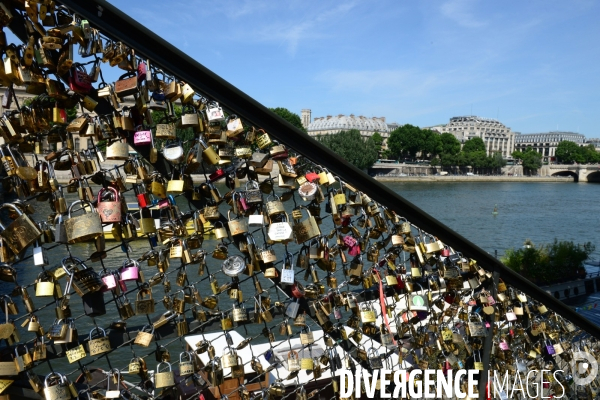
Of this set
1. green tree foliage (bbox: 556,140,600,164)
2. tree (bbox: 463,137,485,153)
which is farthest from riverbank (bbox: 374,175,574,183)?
green tree foliage (bbox: 556,140,600,164)

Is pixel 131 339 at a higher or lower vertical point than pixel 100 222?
lower

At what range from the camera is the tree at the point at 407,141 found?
6956 centimetres

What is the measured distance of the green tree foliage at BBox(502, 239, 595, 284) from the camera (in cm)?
1184

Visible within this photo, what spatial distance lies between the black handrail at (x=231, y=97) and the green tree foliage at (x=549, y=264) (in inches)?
447

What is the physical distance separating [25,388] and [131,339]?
25 cm

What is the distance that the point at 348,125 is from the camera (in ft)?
319

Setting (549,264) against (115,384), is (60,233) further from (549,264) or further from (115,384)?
(549,264)

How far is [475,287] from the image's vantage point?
1722mm

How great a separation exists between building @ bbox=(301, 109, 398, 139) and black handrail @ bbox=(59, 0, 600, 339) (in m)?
93.8

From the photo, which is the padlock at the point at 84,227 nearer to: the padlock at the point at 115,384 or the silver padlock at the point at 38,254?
the silver padlock at the point at 38,254

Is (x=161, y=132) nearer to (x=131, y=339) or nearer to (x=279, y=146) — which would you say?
(x=279, y=146)

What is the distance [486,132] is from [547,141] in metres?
21.9

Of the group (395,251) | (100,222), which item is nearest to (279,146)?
(100,222)

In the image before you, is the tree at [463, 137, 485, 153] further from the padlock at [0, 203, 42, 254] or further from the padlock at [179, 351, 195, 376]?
the padlock at [0, 203, 42, 254]
